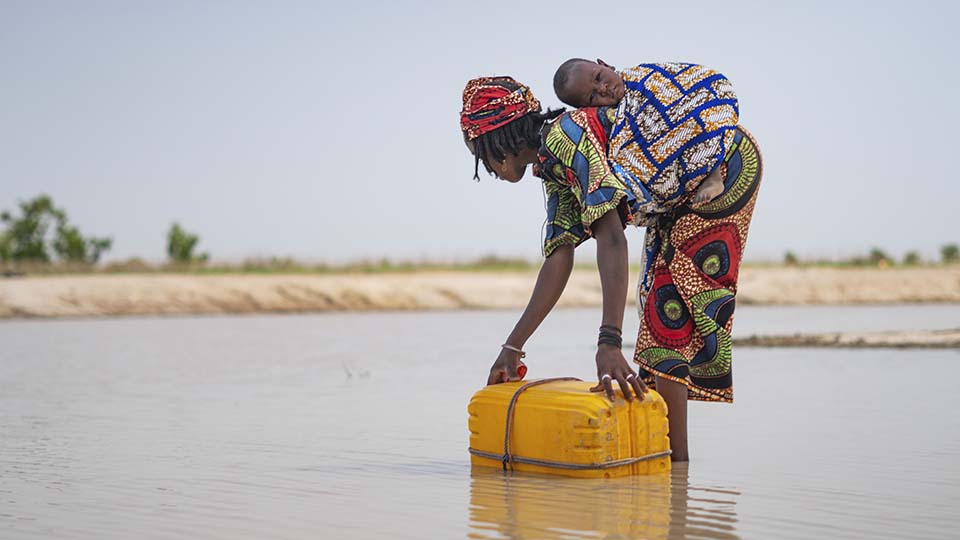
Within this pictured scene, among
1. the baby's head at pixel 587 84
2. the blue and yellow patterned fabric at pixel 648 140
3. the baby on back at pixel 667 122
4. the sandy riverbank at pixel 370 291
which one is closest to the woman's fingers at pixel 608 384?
the blue and yellow patterned fabric at pixel 648 140

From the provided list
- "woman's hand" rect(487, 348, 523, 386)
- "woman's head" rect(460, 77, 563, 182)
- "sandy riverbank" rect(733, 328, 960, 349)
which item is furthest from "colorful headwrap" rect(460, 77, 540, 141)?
"sandy riverbank" rect(733, 328, 960, 349)

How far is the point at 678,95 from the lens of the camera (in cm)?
407

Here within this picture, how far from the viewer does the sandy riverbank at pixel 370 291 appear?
24.8m

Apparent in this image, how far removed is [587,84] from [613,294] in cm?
75

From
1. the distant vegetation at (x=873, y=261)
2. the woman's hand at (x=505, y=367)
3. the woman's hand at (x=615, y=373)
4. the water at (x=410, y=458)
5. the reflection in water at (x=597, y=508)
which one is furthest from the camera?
the distant vegetation at (x=873, y=261)

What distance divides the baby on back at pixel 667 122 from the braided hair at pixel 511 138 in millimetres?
156

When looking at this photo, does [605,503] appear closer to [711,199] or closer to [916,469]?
[711,199]

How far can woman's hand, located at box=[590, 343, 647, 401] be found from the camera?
3.96 m

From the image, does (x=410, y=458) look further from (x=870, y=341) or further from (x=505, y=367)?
(x=870, y=341)

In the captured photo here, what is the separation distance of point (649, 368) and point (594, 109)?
0.97 meters

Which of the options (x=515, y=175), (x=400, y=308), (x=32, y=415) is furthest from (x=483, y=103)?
(x=400, y=308)

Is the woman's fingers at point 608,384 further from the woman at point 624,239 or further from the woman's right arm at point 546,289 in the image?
the woman's right arm at point 546,289

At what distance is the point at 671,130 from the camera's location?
406 centimetres

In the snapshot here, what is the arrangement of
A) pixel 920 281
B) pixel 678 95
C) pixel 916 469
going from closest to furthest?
1. pixel 678 95
2. pixel 916 469
3. pixel 920 281
